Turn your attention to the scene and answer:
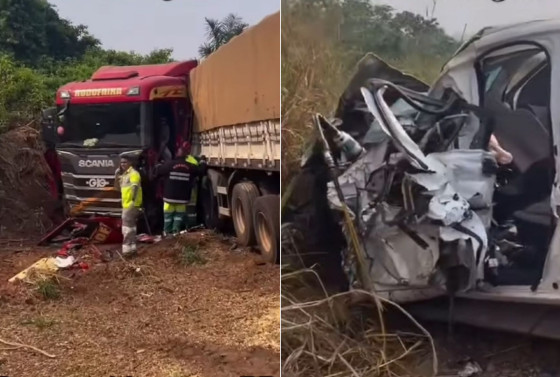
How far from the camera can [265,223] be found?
4055 mm

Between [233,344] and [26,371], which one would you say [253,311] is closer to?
[233,344]

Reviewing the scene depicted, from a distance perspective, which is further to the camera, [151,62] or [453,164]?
[151,62]

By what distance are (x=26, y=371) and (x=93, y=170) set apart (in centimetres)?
156

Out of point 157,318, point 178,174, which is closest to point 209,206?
point 178,174

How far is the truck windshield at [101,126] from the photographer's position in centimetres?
507

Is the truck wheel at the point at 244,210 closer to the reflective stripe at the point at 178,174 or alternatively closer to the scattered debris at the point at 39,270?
the reflective stripe at the point at 178,174

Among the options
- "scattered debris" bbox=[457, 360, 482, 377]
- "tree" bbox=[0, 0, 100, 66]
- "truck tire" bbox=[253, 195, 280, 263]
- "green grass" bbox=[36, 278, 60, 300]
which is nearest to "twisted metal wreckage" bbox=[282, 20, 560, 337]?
"scattered debris" bbox=[457, 360, 482, 377]

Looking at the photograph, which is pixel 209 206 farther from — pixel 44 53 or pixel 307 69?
pixel 307 69

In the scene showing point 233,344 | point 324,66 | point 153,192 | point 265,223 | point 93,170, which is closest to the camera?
point 324,66

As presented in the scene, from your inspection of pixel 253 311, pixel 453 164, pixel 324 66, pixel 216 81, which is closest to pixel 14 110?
pixel 216 81

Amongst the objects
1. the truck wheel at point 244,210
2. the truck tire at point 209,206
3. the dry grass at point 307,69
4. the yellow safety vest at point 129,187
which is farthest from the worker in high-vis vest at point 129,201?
the dry grass at point 307,69

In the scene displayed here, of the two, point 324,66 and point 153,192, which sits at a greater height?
point 324,66

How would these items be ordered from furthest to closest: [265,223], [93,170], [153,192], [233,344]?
[93,170] → [153,192] → [265,223] → [233,344]

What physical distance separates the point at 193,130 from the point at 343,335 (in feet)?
6.57
